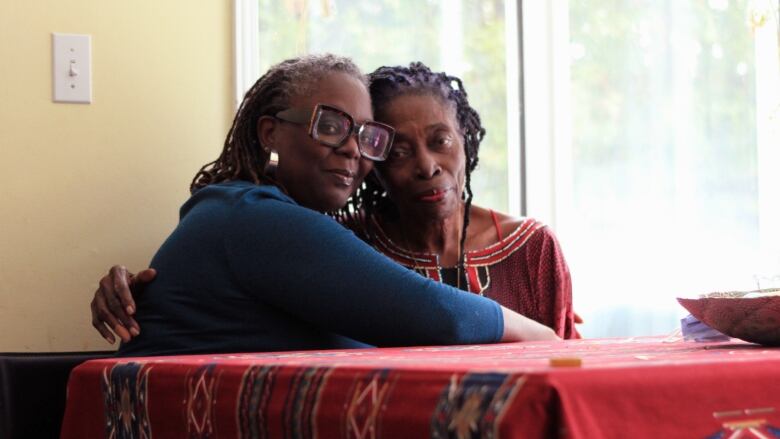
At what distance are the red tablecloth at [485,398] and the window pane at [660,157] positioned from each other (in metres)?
1.61

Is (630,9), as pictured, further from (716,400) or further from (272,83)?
(716,400)

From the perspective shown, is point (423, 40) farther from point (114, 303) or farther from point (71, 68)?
point (114, 303)

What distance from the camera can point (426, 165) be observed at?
88.3 inches

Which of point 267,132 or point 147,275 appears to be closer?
point 147,275

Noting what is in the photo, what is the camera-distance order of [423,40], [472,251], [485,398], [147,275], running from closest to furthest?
[485,398], [147,275], [472,251], [423,40]

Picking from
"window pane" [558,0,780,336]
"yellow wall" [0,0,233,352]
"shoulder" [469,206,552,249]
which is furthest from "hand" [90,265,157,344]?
"window pane" [558,0,780,336]

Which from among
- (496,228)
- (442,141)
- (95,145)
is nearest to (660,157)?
(496,228)

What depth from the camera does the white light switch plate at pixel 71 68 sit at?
7.05 ft

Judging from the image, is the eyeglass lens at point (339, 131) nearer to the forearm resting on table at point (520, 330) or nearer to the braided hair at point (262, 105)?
the braided hair at point (262, 105)

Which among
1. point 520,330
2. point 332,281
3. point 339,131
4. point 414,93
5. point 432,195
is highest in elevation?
point 414,93

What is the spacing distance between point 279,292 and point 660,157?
157 cm

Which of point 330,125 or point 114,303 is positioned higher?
point 330,125

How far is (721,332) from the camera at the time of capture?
4.28ft

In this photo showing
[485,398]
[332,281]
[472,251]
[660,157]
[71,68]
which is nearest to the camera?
[485,398]
